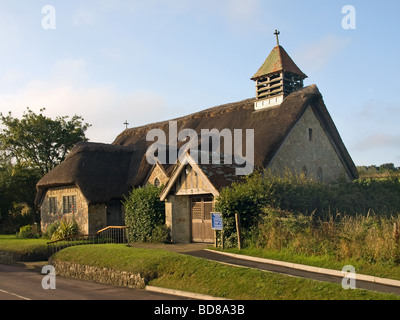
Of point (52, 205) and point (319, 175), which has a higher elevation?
point (319, 175)

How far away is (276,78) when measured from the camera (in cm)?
2636

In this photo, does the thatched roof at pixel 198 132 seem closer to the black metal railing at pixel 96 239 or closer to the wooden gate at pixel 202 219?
the black metal railing at pixel 96 239

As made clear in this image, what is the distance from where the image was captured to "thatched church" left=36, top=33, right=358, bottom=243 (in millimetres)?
20609

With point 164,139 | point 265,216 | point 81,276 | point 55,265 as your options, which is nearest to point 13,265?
point 55,265

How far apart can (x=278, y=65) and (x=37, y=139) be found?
66.8 ft

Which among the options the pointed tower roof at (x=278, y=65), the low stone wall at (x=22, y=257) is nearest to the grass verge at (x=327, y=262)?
the low stone wall at (x=22, y=257)

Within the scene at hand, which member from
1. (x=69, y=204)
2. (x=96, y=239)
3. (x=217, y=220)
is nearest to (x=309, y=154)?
(x=217, y=220)

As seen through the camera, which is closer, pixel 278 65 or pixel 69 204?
pixel 278 65

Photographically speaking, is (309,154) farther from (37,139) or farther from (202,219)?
(37,139)

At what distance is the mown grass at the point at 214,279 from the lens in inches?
379

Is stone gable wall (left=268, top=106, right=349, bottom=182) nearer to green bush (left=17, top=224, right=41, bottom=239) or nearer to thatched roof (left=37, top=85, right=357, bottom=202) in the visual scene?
thatched roof (left=37, top=85, right=357, bottom=202)

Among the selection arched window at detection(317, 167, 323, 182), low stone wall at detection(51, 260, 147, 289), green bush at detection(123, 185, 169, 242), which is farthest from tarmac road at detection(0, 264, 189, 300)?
arched window at detection(317, 167, 323, 182)

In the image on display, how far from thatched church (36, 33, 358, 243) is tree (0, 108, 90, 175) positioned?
5.94 metres
